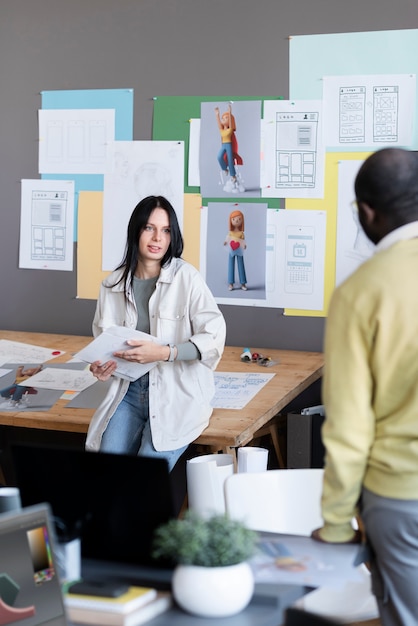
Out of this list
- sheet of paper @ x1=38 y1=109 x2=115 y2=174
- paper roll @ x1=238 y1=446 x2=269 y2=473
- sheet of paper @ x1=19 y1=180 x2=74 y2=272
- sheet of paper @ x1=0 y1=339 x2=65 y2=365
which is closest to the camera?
paper roll @ x1=238 y1=446 x2=269 y2=473

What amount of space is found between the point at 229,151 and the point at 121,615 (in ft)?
10.9

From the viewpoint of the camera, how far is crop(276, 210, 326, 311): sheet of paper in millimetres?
4539

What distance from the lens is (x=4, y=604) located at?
165cm

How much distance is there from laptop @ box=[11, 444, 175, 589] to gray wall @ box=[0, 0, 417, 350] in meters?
2.87

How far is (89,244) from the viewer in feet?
→ 16.3

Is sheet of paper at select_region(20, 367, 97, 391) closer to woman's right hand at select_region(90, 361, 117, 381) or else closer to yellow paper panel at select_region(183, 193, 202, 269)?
woman's right hand at select_region(90, 361, 117, 381)

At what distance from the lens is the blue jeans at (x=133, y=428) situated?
133 inches

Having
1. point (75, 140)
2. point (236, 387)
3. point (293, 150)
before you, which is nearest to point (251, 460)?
point (236, 387)

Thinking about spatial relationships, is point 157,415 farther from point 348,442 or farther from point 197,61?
point 197,61

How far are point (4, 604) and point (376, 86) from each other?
10.9 feet

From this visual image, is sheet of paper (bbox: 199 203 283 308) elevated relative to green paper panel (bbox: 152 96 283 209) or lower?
lower

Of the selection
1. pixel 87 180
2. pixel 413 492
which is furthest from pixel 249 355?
pixel 413 492

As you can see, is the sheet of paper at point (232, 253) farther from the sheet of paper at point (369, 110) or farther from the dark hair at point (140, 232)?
the dark hair at point (140, 232)

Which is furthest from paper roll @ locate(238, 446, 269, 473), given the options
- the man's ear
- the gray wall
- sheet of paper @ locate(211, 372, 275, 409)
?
the man's ear
